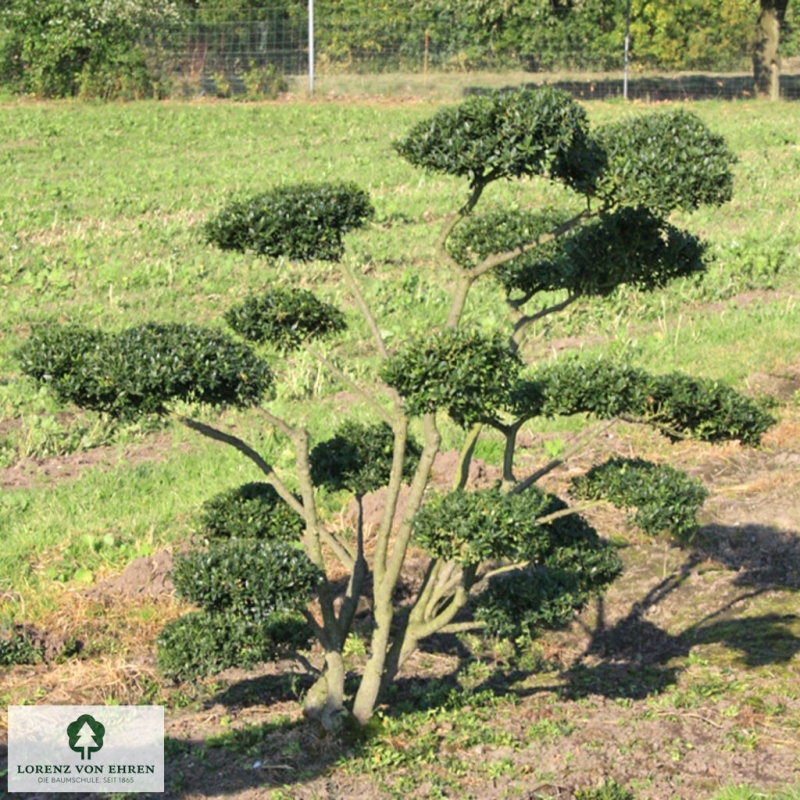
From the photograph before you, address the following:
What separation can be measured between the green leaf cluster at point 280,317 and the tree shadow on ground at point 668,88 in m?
28.3

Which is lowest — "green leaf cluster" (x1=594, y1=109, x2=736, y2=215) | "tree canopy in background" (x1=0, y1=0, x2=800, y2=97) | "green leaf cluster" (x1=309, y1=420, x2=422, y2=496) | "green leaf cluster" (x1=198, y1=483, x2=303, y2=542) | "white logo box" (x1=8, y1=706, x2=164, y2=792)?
"white logo box" (x1=8, y1=706, x2=164, y2=792)

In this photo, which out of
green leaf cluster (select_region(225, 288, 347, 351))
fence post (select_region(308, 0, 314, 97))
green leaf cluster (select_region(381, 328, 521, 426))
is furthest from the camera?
fence post (select_region(308, 0, 314, 97))

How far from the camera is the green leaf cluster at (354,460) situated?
5680 millimetres

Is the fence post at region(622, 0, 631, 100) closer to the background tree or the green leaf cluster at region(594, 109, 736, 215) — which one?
the background tree

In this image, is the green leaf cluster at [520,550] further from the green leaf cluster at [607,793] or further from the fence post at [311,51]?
the fence post at [311,51]

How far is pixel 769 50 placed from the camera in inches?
1283

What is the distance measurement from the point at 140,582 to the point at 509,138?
3417mm

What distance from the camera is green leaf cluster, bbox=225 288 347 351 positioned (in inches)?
216

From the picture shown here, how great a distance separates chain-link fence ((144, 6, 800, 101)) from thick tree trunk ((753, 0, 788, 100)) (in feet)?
2.77

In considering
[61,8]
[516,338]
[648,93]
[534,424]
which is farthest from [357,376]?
[648,93]

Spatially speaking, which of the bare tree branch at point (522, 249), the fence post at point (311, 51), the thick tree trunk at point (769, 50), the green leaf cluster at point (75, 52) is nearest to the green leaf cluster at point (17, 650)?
the bare tree branch at point (522, 249)

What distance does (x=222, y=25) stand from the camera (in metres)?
32.3

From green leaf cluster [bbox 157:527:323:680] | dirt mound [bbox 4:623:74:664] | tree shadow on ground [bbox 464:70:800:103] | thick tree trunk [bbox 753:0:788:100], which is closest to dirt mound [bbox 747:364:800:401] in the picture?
dirt mound [bbox 4:623:74:664]

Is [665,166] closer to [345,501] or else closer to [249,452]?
[249,452]
